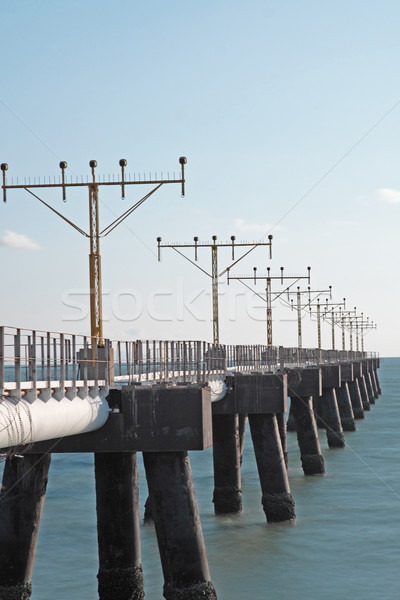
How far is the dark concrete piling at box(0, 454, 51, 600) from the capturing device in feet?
65.8

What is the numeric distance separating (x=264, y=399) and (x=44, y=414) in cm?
1516

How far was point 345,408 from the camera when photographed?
230 ft

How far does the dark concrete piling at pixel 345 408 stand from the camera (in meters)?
69.9

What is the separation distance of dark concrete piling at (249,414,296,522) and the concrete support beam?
3.05ft

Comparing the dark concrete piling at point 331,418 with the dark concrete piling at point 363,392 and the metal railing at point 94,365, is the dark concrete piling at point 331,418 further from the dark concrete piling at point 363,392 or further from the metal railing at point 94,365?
the dark concrete piling at point 363,392

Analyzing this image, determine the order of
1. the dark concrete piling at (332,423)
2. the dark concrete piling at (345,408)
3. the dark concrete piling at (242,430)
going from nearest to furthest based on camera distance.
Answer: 1. the dark concrete piling at (242,430)
2. the dark concrete piling at (332,423)
3. the dark concrete piling at (345,408)

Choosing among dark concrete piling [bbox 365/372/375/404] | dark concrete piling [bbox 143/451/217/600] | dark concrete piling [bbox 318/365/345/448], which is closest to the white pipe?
dark concrete piling [bbox 143/451/217/600]

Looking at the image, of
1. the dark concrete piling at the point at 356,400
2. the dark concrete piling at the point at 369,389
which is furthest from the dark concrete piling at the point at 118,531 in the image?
the dark concrete piling at the point at 369,389

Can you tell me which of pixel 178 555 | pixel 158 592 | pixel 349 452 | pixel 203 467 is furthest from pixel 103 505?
pixel 349 452

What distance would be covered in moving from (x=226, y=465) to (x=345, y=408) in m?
39.6

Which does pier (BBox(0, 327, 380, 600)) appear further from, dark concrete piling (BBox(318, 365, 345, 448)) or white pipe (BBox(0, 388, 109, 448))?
dark concrete piling (BBox(318, 365, 345, 448))

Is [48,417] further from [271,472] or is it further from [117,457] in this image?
[271,472]

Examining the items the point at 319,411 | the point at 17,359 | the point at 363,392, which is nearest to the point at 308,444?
the point at 319,411

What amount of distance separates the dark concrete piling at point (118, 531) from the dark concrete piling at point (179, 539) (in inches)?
51.9
